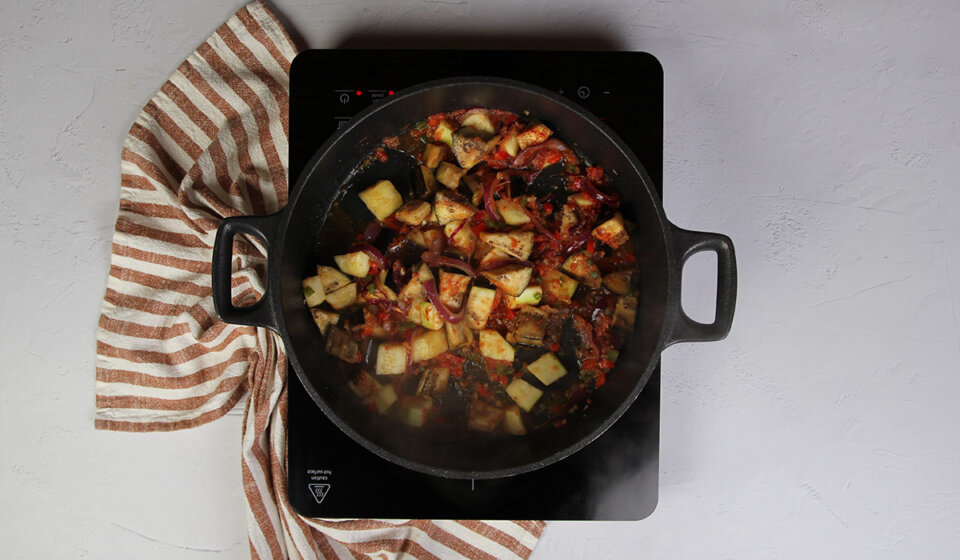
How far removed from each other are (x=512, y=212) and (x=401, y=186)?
25 cm

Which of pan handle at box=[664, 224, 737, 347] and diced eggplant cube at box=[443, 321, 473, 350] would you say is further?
diced eggplant cube at box=[443, 321, 473, 350]

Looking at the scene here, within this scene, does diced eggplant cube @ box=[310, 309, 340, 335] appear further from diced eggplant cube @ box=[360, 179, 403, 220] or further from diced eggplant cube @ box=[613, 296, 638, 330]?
diced eggplant cube @ box=[613, 296, 638, 330]

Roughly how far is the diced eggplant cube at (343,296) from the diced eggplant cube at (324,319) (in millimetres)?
23

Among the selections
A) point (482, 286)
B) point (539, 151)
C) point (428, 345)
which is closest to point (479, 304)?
point (482, 286)

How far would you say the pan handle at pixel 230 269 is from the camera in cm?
111

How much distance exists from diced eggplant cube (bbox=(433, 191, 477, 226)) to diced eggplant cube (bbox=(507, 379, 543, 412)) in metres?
0.36

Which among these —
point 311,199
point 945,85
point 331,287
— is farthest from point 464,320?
point 945,85

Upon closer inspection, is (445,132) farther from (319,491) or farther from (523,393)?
(319,491)


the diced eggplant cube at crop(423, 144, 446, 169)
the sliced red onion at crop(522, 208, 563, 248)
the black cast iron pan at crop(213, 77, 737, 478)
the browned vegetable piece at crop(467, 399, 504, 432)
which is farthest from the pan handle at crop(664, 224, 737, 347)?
the diced eggplant cube at crop(423, 144, 446, 169)

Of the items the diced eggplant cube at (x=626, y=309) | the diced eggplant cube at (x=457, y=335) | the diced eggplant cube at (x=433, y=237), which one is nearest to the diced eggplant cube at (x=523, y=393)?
the diced eggplant cube at (x=457, y=335)

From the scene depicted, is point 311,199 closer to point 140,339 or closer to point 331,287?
point 331,287

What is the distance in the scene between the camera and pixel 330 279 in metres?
1.33

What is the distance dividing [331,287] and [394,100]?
0.41m

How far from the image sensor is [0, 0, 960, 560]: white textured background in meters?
1.41
